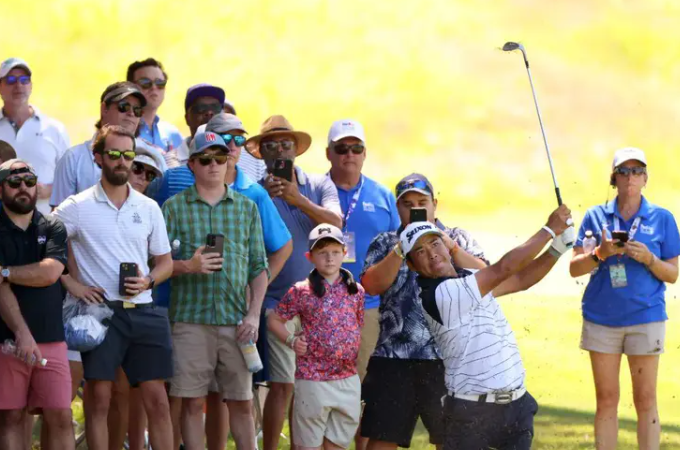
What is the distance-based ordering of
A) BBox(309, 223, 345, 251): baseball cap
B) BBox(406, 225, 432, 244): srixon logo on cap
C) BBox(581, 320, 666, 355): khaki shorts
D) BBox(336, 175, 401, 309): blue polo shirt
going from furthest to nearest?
BBox(581, 320, 666, 355): khaki shorts, BBox(336, 175, 401, 309): blue polo shirt, BBox(309, 223, 345, 251): baseball cap, BBox(406, 225, 432, 244): srixon logo on cap

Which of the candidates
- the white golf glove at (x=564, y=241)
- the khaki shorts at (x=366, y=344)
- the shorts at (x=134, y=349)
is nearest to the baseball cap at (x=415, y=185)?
the khaki shorts at (x=366, y=344)

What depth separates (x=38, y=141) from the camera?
9648mm

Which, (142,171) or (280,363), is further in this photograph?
(280,363)

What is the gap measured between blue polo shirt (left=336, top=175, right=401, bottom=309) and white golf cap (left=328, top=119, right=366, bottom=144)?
352 mm

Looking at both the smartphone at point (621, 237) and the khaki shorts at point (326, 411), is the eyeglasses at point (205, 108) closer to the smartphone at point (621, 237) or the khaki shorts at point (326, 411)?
the khaki shorts at point (326, 411)

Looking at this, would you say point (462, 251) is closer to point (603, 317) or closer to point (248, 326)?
point (248, 326)

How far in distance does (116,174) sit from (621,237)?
370 cm

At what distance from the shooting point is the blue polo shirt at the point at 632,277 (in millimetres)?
9023

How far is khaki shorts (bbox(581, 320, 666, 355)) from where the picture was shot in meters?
9.00

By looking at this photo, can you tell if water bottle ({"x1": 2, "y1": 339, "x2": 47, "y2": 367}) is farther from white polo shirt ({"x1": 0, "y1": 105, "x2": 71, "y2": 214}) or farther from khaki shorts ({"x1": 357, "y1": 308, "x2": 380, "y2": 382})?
white polo shirt ({"x1": 0, "y1": 105, "x2": 71, "y2": 214})

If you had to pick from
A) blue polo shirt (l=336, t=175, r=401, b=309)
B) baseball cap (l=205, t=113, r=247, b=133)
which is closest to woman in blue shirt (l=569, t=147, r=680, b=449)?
blue polo shirt (l=336, t=175, r=401, b=309)

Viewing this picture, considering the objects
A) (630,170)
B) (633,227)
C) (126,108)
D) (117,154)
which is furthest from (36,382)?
(630,170)

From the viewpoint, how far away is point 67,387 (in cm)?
724

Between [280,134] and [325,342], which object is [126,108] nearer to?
[280,134]
